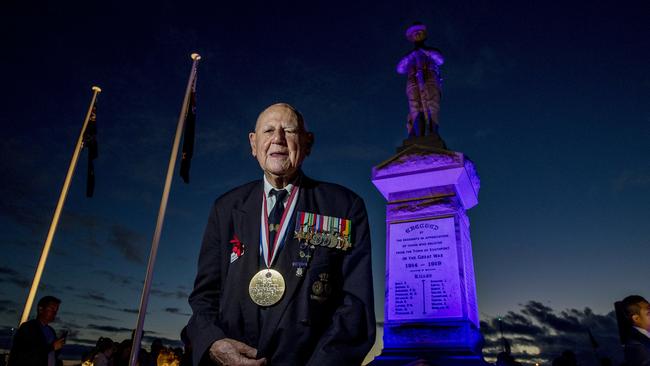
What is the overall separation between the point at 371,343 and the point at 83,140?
1001 cm

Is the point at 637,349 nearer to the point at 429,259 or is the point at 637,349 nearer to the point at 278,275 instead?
the point at 429,259

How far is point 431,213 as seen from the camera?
791 centimetres

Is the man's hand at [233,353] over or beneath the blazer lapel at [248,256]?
beneath

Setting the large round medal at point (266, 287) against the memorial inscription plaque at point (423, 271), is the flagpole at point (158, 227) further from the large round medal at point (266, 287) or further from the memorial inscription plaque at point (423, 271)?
the large round medal at point (266, 287)

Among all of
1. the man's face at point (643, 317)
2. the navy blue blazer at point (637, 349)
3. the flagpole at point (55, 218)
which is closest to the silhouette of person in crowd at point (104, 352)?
the flagpole at point (55, 218)

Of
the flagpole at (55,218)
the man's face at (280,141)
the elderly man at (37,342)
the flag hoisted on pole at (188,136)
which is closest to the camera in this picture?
the man's face at (280,141)

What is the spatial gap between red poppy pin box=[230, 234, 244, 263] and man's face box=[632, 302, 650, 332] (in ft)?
18.2

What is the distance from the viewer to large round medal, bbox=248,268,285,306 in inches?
83.4

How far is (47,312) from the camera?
638 cm

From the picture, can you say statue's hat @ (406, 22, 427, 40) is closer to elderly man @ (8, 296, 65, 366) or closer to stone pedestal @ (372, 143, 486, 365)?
stone pedestal @ (372, 143, 486, 365)

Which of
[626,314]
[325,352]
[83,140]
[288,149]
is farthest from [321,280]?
[83,140]

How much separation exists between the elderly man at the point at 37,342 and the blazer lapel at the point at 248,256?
516cm

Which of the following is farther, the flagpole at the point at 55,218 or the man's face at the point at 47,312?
the flagpole at the point at 55,218

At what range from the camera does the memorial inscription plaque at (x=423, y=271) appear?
7.27m
